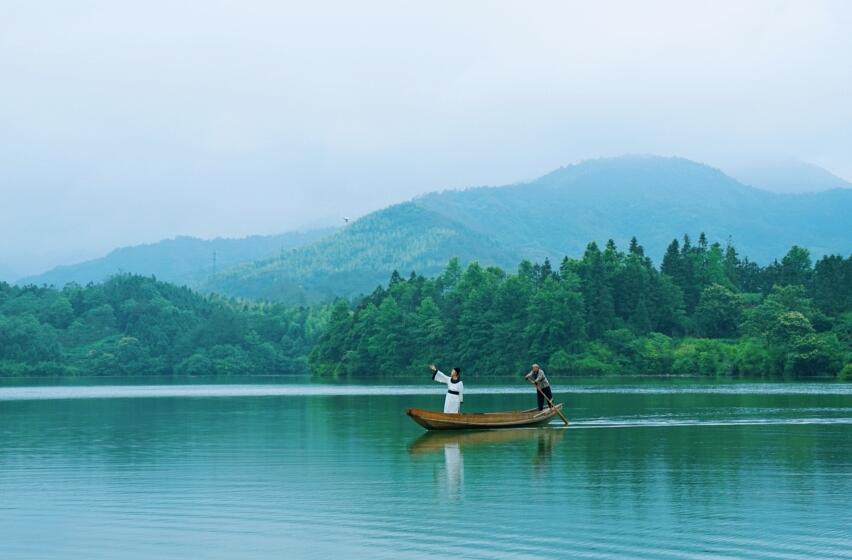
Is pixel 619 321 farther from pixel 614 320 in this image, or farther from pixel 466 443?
pixel 466 443

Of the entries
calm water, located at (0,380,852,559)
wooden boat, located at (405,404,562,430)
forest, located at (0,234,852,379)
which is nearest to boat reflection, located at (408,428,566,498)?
calm water, located at (0,380,852,559)

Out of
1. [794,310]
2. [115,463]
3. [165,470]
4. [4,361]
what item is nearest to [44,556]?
[165,470]

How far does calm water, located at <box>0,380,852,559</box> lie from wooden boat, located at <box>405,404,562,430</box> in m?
0.55

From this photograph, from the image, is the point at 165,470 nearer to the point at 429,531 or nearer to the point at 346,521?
→ the point at 346,521

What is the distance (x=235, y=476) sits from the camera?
28688mm

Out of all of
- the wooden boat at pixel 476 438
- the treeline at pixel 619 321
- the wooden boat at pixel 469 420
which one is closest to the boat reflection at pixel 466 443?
the wooden boat at pixel 476 438

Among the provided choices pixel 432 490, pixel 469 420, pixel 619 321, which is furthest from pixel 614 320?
pixel 432 490

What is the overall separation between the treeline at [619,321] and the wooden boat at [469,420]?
69229 millimetres

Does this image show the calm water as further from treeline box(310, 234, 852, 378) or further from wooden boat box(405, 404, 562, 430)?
treeline box(310, 234, 852, 378)

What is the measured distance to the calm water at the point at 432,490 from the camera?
62.3ft

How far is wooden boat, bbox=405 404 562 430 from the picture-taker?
42000 millimetres

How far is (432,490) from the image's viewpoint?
25.4m

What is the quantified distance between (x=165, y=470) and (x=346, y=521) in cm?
1085

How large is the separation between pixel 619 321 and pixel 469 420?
96133mm
